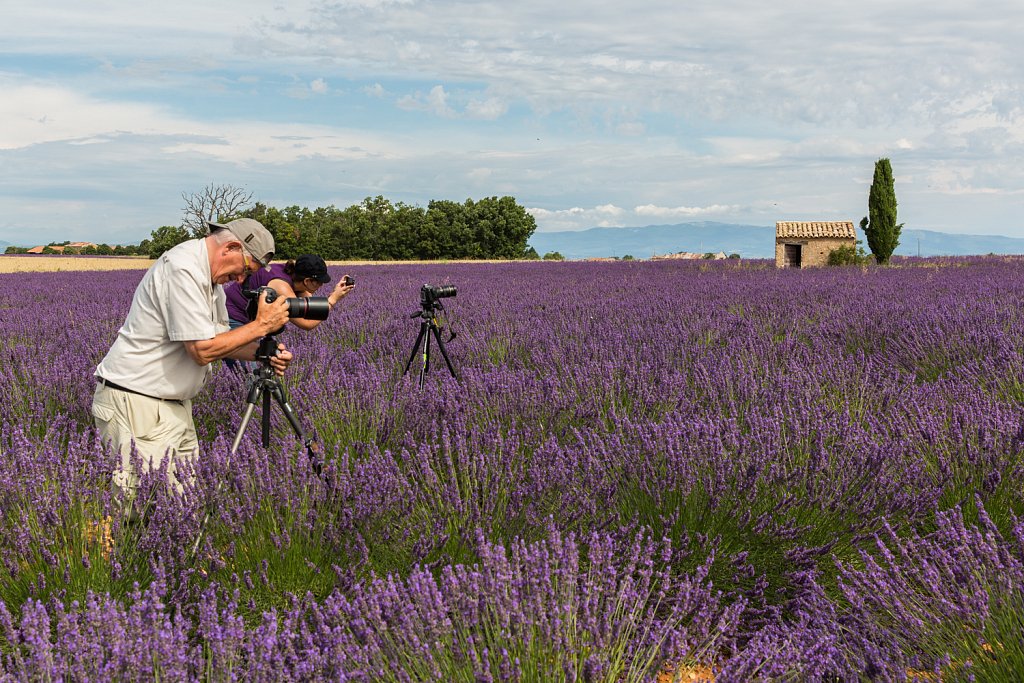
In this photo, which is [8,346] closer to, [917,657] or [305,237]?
[917,657]

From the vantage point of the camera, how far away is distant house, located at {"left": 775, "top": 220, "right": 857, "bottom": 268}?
2230 centimetres

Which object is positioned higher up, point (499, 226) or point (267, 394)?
point (499, 226)

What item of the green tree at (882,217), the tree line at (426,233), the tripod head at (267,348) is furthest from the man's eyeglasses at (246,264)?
the tree line at (426,233)

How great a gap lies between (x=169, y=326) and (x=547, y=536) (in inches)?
58.4

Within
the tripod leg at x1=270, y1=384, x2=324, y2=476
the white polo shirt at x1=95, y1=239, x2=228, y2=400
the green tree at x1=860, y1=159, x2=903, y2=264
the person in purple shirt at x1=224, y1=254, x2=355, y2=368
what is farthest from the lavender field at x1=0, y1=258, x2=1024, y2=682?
the green tree at x1=860, y1=159, x2=903, y2=264

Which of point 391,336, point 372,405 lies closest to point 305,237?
point 391,336

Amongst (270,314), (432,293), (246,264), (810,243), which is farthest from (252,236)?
(810,243)

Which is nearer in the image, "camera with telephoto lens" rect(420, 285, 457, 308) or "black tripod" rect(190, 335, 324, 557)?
"black tripod" rect(190, 335, 324, 557)

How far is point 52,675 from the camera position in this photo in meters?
1.59

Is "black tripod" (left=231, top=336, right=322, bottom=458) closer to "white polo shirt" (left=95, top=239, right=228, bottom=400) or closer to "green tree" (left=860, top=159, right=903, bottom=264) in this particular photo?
"white polo shirt" (left=95, top=239, right=228, bottom=400)

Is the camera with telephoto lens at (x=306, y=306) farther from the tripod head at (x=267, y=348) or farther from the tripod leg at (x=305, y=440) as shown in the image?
the tripod leg at (x=305, y=440)

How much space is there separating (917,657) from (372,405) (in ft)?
8.35

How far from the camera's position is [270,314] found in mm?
2844

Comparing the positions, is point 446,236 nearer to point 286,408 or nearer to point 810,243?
point 810,243
